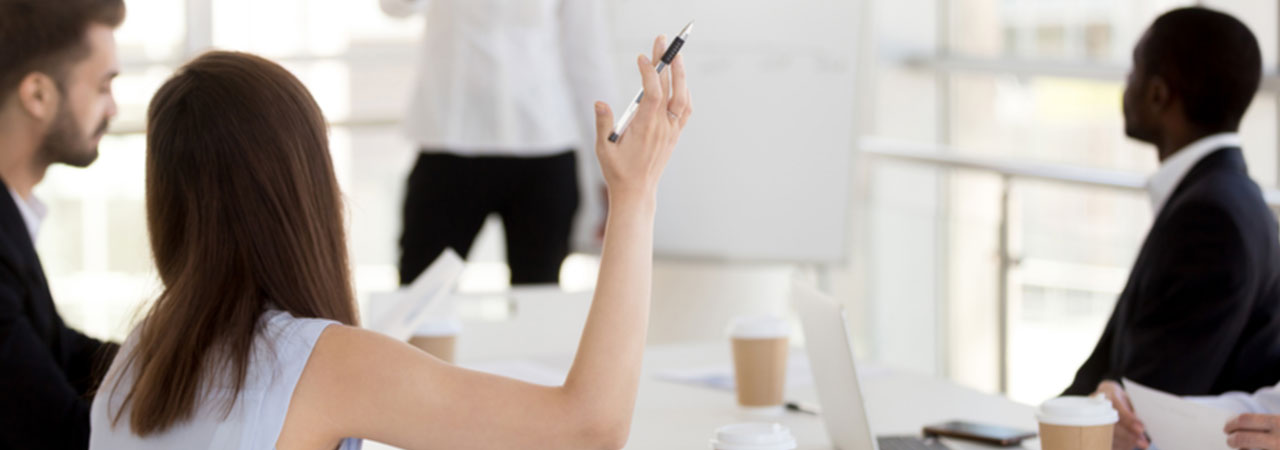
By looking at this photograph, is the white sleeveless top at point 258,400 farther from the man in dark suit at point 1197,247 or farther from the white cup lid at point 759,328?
the man in dark suit at point 1197,247

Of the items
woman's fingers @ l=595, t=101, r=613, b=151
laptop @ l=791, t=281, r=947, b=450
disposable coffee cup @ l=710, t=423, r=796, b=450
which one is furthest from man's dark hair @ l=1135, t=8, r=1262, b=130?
woman's fingers @ l=595, t=101, r=613, b=151

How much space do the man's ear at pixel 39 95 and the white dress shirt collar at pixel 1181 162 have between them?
1482 mm

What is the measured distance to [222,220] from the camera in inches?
47.3

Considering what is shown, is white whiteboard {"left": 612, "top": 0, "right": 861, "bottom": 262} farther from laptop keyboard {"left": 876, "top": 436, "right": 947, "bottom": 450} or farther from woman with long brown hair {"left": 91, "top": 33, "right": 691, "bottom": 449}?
woman with long brown hair {"left": 91, "top": 33, "right": 691, "bottom": 449}

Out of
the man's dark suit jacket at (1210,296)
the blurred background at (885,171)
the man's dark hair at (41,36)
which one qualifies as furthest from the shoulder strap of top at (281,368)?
the blurred background at (885,171)

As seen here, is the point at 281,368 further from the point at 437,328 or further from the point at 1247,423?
the point at 1247,423

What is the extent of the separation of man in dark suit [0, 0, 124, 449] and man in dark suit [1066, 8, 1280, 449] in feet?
4.19

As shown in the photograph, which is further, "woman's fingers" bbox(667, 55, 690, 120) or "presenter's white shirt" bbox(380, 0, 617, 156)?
"presenter's white shirt" bbox(380, 0, 617, 156)

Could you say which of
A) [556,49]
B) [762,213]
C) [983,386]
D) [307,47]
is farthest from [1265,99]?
[307,47]

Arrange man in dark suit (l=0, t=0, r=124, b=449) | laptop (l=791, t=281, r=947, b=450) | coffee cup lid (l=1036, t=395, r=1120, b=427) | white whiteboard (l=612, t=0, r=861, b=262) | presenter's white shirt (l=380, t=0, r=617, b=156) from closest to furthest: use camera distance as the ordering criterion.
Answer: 1. coffee cup lid (l=1036, t=395, r=1120, b=427)
2. laptop (l=791, t=281, r=947, b=450)
3. man in dark suit (l=0, t=0, r=124, b=449)
4. presenter's white shirt (l=380, t=0, r=617, b=156)
5. white whiteboard (l=612, t=0, r=861, b=262)

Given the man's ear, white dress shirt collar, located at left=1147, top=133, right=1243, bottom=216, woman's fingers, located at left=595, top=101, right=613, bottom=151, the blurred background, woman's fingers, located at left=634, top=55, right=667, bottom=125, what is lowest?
the blurred background

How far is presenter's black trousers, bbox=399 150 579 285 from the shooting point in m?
3.17

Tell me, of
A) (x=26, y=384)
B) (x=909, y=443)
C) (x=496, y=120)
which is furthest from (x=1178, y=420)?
(x=496, y=120)

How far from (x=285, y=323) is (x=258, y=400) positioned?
0.07 meters
